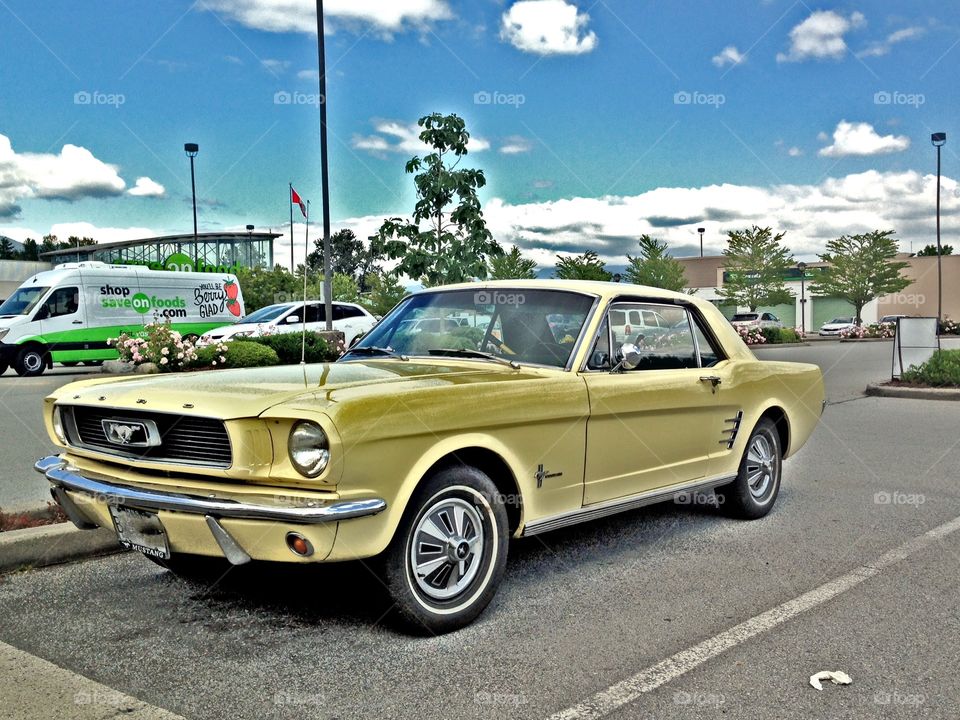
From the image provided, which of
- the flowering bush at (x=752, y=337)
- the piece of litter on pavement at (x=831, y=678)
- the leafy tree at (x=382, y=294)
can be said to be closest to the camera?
the piece of litter on pavement at (x=831, y=678)

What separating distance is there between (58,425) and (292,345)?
1598 cm

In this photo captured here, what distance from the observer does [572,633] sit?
3.98 m

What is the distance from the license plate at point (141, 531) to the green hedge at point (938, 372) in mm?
14912

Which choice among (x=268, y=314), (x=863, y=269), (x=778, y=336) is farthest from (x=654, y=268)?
(x=268, y=314)

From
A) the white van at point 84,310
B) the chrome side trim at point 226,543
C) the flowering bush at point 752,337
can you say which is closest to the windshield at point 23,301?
the white van at point 84,310

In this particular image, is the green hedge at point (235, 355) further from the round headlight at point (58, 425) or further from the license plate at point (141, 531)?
the license plate at point (141, 531)

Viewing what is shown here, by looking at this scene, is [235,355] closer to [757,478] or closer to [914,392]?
[914,392]

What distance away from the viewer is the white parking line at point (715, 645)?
324 centimetres

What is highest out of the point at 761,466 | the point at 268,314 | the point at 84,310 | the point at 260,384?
the point at 84,310

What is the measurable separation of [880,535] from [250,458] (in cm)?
412

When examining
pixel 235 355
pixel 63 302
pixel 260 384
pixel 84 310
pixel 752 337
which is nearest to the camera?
pixel 260 384

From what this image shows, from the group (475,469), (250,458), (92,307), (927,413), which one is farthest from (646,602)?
(92,307)

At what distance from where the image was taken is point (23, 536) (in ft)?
16.2

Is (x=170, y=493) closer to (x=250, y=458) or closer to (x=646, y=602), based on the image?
(x=250, y=458)
